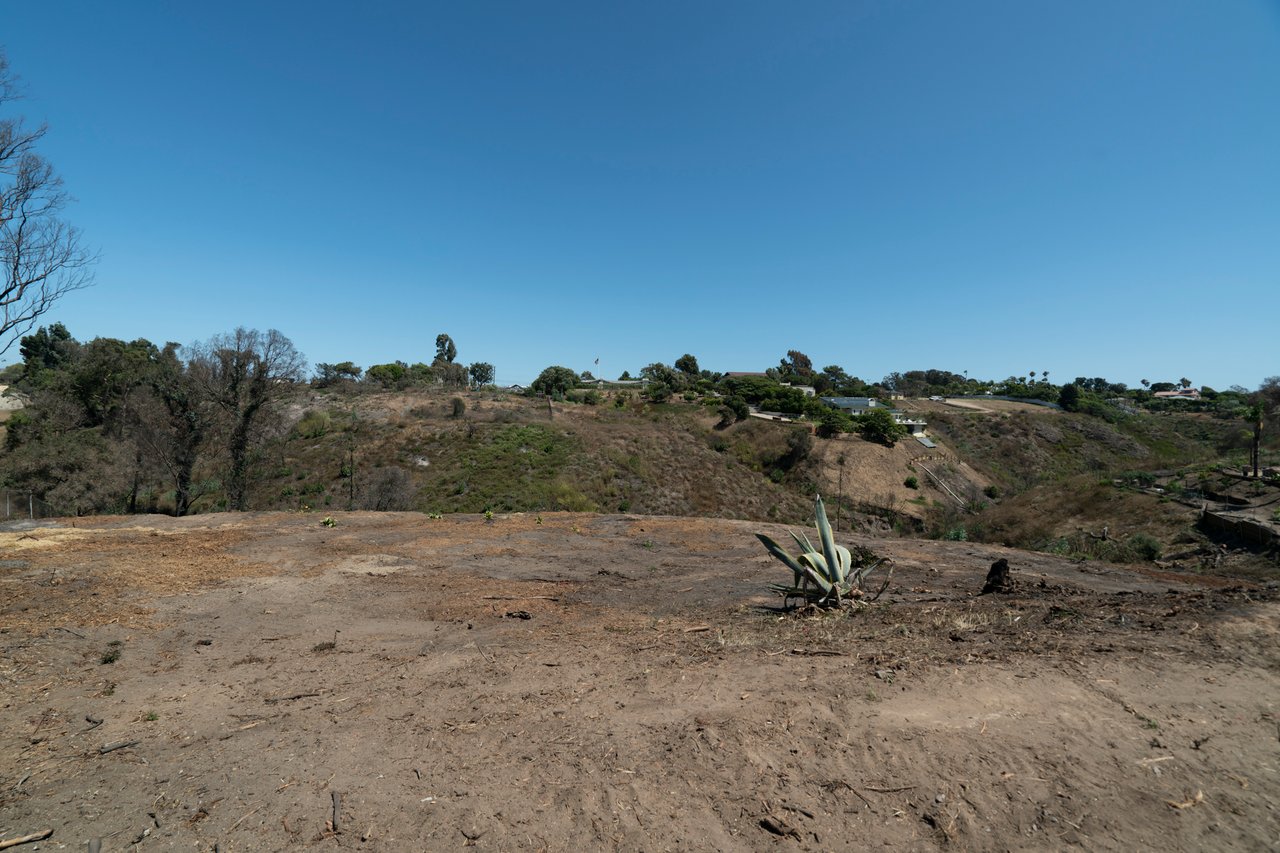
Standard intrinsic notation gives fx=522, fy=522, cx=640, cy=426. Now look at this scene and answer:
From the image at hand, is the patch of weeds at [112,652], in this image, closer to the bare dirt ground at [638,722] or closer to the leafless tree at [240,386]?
the bare dirt ground at [638,722]

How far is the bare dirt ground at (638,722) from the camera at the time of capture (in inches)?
109

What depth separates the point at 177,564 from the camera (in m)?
8.76

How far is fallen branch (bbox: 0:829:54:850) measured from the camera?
2654 millimetres

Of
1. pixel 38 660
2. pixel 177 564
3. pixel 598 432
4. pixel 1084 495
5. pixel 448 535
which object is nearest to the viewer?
pixel 38 660

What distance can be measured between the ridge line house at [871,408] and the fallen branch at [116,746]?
45.5 metres

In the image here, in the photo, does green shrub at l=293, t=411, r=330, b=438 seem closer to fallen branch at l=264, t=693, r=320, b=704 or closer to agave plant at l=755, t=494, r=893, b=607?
fallen branch at l=264, t=693, r=320, b=704

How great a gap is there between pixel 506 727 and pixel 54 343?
78319mm

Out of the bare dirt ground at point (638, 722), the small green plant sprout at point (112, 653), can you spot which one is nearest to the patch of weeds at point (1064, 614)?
the bare dirt ground at point (638, 722)

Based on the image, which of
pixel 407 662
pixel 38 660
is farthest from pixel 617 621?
pixel 38 660

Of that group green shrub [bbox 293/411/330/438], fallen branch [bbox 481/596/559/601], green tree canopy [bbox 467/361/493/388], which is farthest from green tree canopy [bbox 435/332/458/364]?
fallen branch [bbox 481/596/559/601]

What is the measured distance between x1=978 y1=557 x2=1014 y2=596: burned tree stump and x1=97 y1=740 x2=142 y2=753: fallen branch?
9087mm

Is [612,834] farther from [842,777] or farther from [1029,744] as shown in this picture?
[1029,744]

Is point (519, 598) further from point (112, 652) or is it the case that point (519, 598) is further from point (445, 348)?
point (445, 348)

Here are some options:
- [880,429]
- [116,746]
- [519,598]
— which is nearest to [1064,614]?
[519,598]
